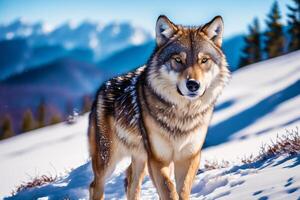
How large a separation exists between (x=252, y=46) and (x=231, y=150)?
31.2m

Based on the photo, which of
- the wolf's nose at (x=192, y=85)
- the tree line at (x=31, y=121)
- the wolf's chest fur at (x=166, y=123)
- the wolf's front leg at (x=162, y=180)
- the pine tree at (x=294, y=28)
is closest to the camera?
the wolf's nose at (x=192, y=85)

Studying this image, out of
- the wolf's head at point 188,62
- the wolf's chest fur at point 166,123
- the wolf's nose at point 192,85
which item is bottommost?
the wolf's chest fur at point 166,123

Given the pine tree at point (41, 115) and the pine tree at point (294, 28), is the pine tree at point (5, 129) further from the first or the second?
the pine tree at point (294, 28)

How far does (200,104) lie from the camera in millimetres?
4152

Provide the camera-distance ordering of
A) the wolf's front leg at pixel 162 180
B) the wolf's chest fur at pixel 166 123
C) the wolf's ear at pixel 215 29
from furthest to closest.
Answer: the wolf's ear at pixel 215 29 → the wolf's chest fur at pixel 166 123 → the wolf's front leg at pixel 162 180

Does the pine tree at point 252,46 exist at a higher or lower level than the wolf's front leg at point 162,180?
higher

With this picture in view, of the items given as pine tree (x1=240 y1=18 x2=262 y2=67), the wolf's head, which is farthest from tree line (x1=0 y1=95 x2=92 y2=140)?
the wolf's head

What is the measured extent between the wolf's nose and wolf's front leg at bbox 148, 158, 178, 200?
0.90m

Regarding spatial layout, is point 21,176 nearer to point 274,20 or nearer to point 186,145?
point 186,145

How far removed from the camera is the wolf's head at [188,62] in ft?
12.4

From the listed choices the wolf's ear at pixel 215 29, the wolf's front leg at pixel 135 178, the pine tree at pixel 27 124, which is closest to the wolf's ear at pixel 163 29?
the wolf's ear at pixel 215 29

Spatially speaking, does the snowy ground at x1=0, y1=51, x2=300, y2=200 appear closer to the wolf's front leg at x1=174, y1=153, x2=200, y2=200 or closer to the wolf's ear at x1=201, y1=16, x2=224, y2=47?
the wolf's front leg at x1=174, y1=153, x2=200, y2=200

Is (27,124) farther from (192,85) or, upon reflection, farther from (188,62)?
(192,85)

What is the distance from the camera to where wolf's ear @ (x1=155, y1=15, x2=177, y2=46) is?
14.0ft
